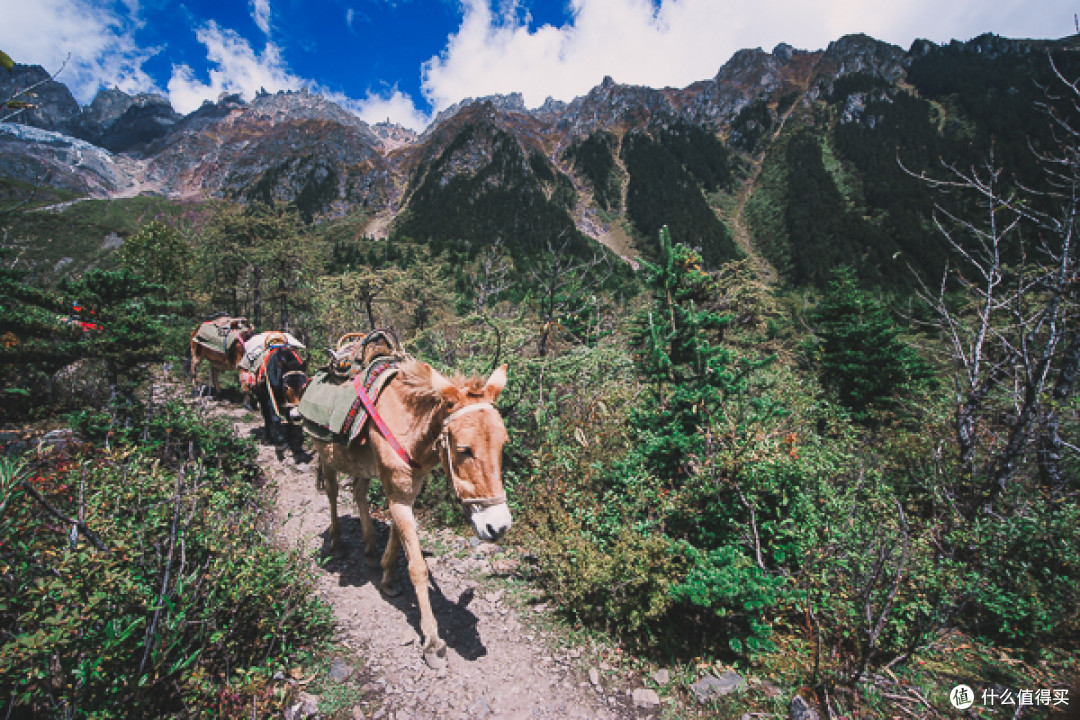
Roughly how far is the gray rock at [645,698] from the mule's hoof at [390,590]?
2556mm

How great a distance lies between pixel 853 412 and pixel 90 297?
54.9 ft

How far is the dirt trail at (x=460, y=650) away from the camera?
125 inches

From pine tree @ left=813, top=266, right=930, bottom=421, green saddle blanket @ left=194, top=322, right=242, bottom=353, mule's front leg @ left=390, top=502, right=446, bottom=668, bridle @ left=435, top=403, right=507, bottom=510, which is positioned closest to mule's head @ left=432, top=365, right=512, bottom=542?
bridle @ left=435, top=403, right=507, bottom=510

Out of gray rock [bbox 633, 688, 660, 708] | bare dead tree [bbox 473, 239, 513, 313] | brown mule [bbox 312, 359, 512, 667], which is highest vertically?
bare dead tree [bbox 473, 239, 513, 313]

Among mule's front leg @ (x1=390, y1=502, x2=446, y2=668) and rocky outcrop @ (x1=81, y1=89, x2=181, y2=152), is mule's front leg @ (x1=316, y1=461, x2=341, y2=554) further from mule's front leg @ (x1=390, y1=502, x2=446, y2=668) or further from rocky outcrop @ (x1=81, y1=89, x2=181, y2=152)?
rocky outcrop @ (x1=81, y1=89, x2=181, y2=152)

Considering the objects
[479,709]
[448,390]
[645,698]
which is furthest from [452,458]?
[645,698]

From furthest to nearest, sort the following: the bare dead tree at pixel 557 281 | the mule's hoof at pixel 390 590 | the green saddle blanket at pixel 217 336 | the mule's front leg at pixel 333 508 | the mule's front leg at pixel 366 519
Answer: the green saddle blanket at pixel 217 336
the bare dead tree at pixel 557 281
the mule's front leg at pixel 333 508
the mule's front leg at pixel 366 519
the mule's hoof at pixel 390 590

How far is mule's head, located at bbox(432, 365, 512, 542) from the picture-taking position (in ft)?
9.50

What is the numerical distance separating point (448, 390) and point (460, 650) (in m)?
2.62

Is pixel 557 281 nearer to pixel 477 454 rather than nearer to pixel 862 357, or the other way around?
pixel 477 454

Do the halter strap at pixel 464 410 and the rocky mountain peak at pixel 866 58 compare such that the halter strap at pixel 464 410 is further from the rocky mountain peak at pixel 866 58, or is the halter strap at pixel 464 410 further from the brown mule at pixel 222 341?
the rocky mountain peak at pixel 866 58

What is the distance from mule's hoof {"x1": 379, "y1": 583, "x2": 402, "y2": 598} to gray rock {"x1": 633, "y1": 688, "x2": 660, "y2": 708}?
2.56m

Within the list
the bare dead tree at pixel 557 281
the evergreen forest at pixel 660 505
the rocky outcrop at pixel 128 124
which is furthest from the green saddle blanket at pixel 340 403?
the rocky outcrop at pixel 128 124

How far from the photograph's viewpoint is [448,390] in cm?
305
